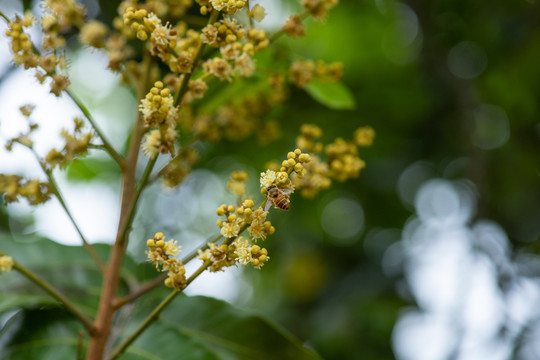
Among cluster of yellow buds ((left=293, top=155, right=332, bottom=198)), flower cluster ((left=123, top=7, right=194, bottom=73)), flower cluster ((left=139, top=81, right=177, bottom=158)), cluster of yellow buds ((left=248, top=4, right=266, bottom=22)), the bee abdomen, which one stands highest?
cluster of yellow buds ((left=248, top=4, right=266, bottom=22))

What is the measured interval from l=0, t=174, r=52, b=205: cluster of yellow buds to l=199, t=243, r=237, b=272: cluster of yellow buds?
22.7 inches

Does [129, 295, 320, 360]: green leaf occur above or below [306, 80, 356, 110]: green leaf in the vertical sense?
below

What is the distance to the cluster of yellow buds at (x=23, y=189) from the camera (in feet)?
4.83

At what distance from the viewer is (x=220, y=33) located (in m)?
1.31

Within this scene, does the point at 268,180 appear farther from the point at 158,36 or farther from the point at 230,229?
the point at 158,36

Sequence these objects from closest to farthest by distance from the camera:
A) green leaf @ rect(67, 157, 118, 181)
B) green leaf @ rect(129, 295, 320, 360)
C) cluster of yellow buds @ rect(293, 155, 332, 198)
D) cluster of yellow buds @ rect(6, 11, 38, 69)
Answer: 1. cluster of yellow buds @ rect(6, 11, 38, 69)
2. cluster of yellow buds @ rect(293, 155, 332, 198)
3. green leaf @ rect(129, 295, 320, 360)
4. green leaf @ rect(67, 157, 118, 181)

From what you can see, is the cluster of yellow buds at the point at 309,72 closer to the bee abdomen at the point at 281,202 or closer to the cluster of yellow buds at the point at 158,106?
the cluster of yellow buds at the point at 158,106

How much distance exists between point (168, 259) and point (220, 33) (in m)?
0.54

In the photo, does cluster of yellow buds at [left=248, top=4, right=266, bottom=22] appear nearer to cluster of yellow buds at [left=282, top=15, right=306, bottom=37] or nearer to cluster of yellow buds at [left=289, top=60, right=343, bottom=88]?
cluster of yellow buds at [left=282, top=15, right=306, bottom=37]

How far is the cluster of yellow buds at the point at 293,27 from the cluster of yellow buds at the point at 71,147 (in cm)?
64

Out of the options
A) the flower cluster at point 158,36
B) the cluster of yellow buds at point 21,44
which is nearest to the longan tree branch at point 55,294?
the cluster of yellow buds at point 21,44

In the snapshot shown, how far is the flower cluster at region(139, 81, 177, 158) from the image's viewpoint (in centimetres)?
126

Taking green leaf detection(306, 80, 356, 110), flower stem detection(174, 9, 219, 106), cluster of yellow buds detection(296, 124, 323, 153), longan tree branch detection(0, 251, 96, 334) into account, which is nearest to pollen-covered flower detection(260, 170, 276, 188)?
flower stem detection(174, 9, 219, 106)

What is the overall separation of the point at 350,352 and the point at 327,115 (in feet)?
4.38
